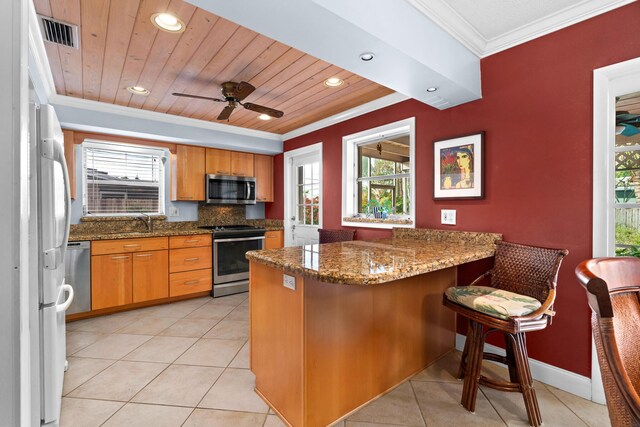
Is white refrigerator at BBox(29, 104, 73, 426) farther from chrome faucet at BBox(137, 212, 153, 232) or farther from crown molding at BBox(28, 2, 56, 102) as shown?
chrome faucet at BBox(137, 212, 153, 232)

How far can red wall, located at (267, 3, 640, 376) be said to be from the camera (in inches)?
70.9

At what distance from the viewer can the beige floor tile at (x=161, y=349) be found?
231 centimetres

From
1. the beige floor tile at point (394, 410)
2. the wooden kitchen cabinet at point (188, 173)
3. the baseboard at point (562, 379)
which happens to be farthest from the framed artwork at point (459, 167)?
the wooden kitchen cabinet at point (188, 173)

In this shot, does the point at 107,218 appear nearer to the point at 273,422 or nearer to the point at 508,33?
the point at 273,422

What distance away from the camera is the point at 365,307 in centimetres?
172

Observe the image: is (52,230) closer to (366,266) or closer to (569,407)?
(366,266)

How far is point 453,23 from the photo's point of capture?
1.92 metres

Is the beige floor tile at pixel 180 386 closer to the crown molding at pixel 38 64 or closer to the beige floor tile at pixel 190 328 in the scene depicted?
the beige floor tile at pixel 190 328

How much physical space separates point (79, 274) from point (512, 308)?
12.5 ft

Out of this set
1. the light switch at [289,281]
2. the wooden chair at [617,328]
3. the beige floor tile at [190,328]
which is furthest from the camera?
the beige floor tile at [190,328]

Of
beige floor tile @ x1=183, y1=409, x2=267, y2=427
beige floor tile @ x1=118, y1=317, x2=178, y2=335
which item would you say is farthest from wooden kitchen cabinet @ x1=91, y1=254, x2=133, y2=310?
beige floor tile @ x1=183, y1=409, x2=267, y2=427

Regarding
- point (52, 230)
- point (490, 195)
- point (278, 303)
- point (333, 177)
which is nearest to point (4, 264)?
point (52, 230)

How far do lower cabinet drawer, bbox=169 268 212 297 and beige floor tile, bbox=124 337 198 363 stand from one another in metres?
1.03

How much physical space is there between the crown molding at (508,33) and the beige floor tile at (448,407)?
237cm
